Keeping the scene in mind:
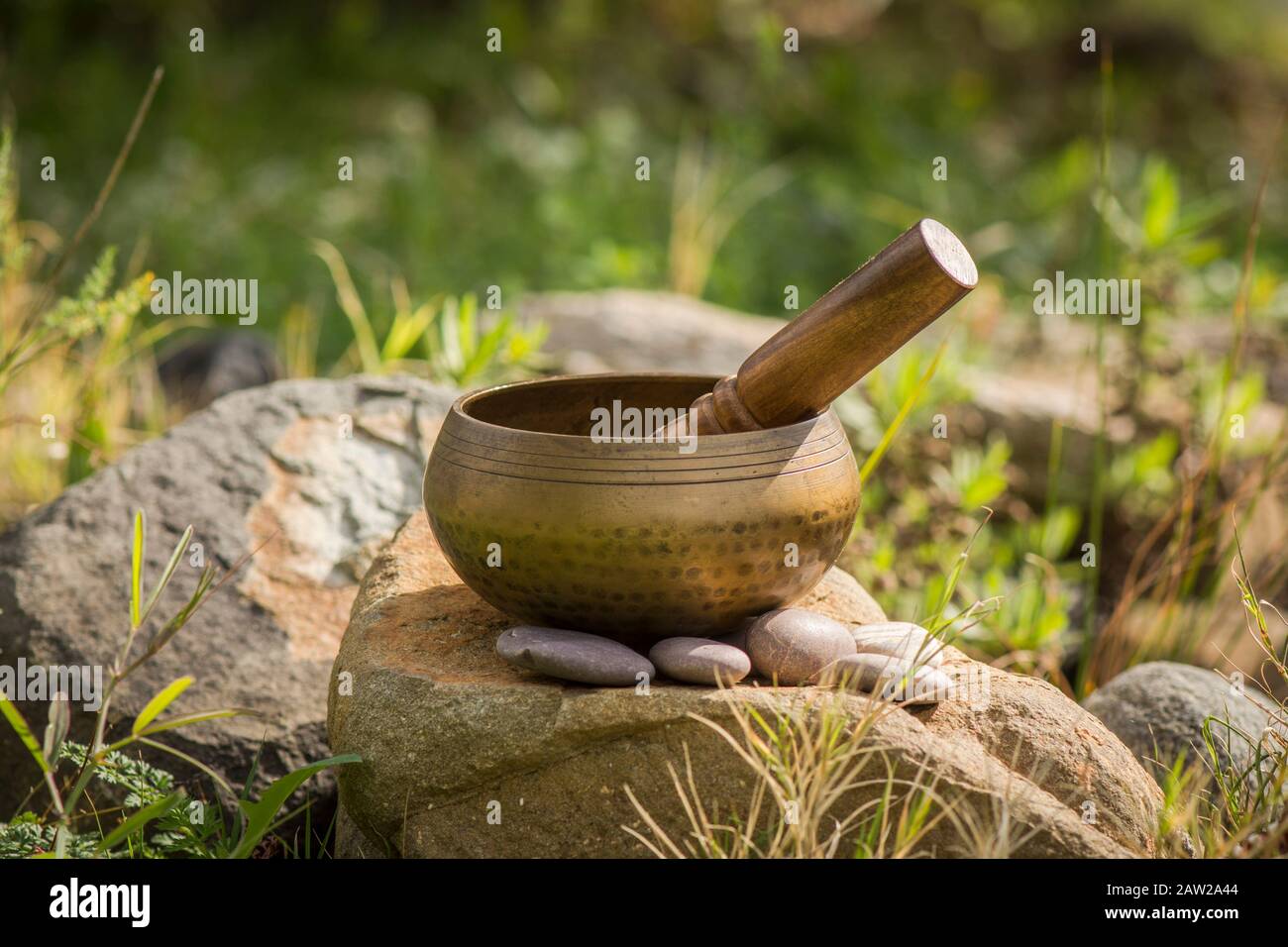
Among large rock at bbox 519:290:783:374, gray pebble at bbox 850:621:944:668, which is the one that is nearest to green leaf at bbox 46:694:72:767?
gray pebble at bbox 850:621:944:668

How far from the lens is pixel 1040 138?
9.97 m

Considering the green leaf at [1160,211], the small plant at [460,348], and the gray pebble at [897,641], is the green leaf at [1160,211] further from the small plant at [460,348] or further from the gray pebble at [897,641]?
the gray pebble at [897,641]

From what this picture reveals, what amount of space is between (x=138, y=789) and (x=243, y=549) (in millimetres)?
913

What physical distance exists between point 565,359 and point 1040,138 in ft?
21.6

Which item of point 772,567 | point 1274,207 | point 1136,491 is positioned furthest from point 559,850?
point 1274,207

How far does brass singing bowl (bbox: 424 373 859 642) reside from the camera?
6.92 feet

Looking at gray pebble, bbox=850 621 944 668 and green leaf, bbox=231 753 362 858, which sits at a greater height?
gray pebble, bbox=850 621 944 668

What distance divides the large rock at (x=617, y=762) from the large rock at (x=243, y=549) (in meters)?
0.63

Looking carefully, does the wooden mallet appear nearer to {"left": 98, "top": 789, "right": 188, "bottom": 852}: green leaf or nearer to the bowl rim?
the bowl rim

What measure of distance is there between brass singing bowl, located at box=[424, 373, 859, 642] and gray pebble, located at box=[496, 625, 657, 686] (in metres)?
0.06

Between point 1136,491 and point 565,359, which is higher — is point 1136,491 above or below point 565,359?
below

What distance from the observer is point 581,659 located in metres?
2.15

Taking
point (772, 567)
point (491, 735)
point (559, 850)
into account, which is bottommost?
point (559, 850)
